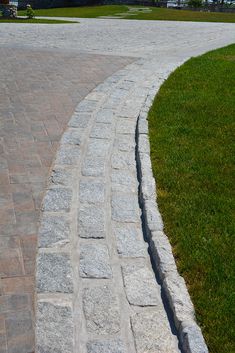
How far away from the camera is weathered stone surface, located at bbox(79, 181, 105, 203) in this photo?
4.81m

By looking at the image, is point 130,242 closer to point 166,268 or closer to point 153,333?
point 166,268

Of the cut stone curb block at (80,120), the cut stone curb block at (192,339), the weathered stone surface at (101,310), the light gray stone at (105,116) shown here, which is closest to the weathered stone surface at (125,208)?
the weathered stone surface at (101,310)

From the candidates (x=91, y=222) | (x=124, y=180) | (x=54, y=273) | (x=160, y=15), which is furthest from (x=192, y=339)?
(x=160, y=15)

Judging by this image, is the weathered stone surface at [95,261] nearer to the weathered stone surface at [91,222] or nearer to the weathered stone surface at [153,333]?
the weathered stone surface at [91,222]

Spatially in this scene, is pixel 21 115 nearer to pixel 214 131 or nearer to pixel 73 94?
pixel 73 94

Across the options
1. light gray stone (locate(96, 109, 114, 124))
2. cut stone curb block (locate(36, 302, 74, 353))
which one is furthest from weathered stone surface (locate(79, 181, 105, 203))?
light gray stone (locate(96, 109, 114, 124))

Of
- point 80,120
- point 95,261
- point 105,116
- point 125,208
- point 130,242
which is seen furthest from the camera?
point 105,116

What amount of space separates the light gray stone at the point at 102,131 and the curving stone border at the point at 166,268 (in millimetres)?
980

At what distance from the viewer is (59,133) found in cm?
662

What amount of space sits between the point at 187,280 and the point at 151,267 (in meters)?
Answer: 0.36

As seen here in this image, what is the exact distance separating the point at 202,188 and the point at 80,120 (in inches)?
110

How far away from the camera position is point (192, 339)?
9.89 ft

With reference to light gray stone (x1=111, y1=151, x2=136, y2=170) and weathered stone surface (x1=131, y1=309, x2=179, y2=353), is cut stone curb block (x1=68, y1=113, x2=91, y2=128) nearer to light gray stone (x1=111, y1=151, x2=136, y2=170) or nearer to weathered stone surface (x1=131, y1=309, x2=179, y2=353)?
light gray stone (x1=111, y1=151, x2=136, y2=170)

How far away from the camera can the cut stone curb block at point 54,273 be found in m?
3.51
